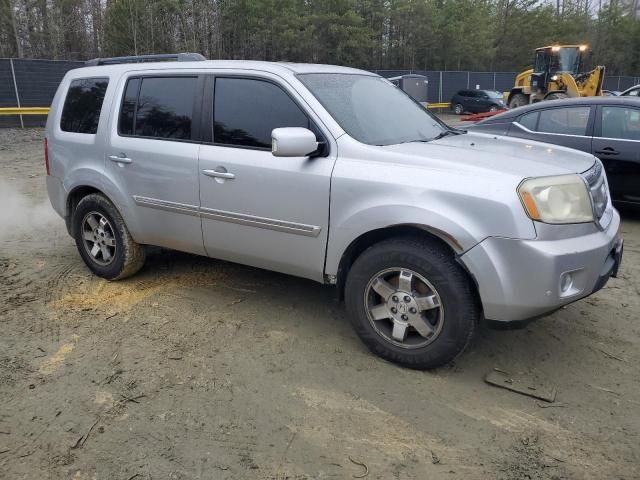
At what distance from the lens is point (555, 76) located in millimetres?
20453

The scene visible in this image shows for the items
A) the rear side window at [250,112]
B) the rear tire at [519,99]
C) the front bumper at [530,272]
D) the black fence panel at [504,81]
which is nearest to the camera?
the front bumper at [530,272]

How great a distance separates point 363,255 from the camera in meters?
3.54

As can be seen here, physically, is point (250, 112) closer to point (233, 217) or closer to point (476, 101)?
point (233, 217)

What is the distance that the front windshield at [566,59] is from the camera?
22172 millimetres

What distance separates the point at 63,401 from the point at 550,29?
2116 inches

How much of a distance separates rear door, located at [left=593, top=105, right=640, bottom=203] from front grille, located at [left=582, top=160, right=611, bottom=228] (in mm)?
3233

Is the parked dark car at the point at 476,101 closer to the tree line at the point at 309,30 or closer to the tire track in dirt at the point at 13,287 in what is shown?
the tree line at the point at 309,30

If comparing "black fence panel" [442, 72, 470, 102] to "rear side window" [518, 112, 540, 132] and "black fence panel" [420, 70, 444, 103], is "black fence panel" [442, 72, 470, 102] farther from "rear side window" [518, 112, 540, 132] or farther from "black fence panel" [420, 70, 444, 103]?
"rear side window" [518, 112, 540, 132]

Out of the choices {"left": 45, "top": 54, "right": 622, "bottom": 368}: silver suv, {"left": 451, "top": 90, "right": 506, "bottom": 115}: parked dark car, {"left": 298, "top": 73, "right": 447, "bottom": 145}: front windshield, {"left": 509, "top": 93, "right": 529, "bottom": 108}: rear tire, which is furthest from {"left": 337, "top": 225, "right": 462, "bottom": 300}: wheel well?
{"left": 451, "top": 90, "right": 506, "bottom": 115}: parked dark car

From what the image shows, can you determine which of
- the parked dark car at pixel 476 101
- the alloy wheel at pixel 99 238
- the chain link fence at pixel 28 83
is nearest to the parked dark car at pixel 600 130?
the alloy wheel at pixel 99 238

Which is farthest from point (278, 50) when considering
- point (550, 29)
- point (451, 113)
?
point (550, 29)

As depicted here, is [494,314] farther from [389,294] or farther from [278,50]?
[278,50]

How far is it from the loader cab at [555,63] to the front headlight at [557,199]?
2062cm

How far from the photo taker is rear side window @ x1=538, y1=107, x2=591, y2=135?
22.9 feet
